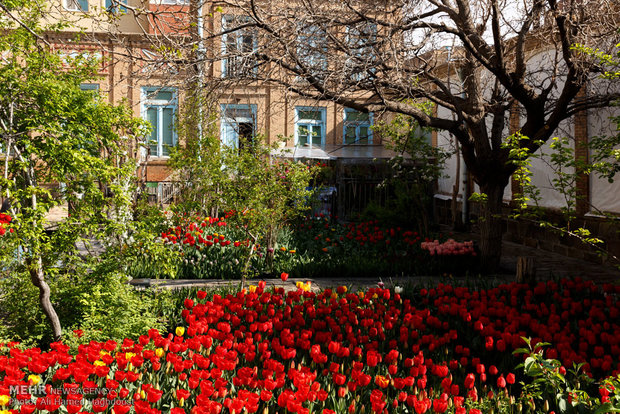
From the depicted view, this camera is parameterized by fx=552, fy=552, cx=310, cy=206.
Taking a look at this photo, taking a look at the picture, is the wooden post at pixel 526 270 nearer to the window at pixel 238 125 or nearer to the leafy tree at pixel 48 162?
the window at pixel 238 125

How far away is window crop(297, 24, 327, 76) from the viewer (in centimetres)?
709

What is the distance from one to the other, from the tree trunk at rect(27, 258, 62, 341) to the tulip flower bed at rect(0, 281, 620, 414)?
381 millimetres

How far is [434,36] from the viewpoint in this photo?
8758 millimetres

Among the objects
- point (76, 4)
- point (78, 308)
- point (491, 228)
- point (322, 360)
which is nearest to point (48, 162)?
point (78, 308)

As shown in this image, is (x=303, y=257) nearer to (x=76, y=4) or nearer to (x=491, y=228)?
A: (x=491, y=228)

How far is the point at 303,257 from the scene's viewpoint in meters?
Answer: 9.51

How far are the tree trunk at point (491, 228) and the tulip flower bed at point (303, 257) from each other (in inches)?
10.0

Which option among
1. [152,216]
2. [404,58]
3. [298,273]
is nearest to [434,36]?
[404,58]

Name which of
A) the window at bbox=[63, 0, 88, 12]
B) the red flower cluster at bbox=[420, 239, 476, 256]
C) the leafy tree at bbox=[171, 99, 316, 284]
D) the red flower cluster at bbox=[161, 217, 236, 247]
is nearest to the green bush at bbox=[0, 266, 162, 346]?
the leafy tree at bbox=[171, 99, 316, 284]

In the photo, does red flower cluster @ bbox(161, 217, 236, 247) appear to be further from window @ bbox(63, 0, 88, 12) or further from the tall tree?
window @ bbox(63, 0, 88, 12)

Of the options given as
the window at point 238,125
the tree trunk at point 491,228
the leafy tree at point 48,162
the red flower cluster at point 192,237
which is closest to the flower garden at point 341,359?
the leafy tree at point 48,162

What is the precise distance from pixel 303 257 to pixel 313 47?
366 cm

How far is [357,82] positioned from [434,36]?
8.63 ft

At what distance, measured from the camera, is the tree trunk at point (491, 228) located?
29.5 feet
